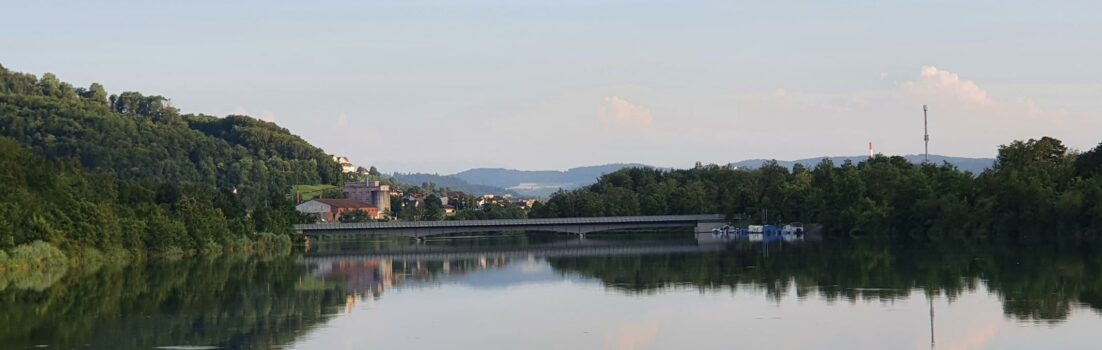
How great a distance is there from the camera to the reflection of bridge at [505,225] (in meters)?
112

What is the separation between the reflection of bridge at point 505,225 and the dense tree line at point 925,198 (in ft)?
17.6

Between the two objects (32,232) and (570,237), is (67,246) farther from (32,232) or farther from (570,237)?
(570,237)

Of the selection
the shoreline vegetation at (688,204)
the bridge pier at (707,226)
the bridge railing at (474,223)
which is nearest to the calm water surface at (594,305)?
the shoreline vegetation at (688,204)

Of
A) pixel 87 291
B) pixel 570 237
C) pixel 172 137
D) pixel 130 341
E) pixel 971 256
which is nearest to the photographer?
pixel 130 341

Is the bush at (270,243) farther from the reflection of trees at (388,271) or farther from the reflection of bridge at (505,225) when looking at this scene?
the reflection of bridge at (505,225)

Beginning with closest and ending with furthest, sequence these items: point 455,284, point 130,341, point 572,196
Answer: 1. point 130,341
2. point 455,284
3. point 572,196

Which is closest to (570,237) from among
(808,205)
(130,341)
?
(808,205)

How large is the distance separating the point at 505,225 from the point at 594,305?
76916 millimetres

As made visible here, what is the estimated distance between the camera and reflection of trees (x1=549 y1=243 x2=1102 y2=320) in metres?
38.1

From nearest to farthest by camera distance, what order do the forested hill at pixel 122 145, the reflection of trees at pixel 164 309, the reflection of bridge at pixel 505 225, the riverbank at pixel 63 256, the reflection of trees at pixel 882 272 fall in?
the reflection of trees at pixel 164 309 → the reflection of trees at pixel 882 272 → the riverbank at pixel 63 256 → the reflection of bridge at pixel 505 225 → the forested hill at pixel 122 145

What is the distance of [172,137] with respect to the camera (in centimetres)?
19275

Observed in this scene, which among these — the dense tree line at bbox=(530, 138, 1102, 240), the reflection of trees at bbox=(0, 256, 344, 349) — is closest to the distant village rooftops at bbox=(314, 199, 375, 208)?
the dense tree line at bbox=(530, 138, 1102, 240)

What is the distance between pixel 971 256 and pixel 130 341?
38.6 metres

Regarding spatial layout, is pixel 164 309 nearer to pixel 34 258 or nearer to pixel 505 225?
pixel 34 258
